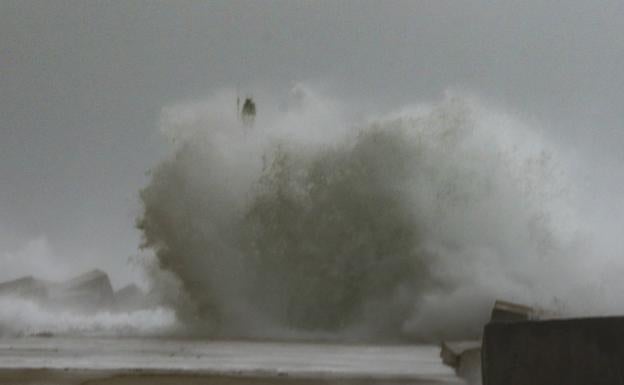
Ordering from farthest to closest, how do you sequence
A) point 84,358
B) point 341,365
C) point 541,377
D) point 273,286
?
point 273,286 < point 84,358 < point 341,365 < point 541,377

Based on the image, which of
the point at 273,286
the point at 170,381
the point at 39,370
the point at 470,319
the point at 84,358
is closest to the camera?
the point at 170,381

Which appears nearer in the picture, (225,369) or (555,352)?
(555,352)

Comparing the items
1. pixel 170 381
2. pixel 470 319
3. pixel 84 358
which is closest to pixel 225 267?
pixel 470 319

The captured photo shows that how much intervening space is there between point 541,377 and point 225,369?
6.62m

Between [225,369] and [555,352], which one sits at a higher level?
[555,352]

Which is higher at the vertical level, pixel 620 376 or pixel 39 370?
pixel 620 376

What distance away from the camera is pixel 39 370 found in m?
9.85

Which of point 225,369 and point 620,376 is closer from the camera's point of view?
point 620,376

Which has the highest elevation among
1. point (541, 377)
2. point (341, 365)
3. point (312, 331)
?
point (541, 377)

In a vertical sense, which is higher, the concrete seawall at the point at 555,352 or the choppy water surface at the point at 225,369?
the concrete seawall at the point at 555,352

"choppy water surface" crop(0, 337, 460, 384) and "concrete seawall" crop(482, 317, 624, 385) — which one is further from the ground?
"concrete seawall" crop(482, 317, 624, 385)

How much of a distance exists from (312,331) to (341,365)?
1991 cm

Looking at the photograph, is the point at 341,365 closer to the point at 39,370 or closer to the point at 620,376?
the point at 39,370

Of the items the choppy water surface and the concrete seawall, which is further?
the choppy water surface
